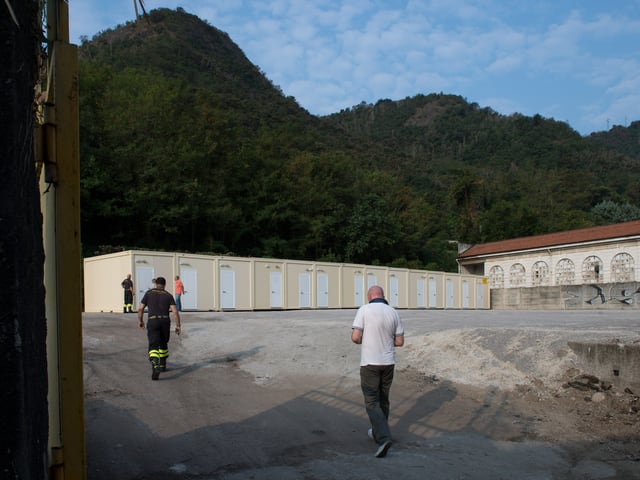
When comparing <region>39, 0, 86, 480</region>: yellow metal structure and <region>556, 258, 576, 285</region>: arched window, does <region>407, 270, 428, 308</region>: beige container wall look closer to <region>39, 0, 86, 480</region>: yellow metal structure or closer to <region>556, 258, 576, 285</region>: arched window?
<region>556, 258, 576, 285</region>: arched window

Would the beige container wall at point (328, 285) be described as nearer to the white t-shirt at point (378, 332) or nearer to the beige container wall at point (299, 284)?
the beige container wall at point (299, 284)

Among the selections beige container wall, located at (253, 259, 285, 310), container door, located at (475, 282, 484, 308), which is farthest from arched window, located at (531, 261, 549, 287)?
beige container wall, located at (253, 259, 285, 310)

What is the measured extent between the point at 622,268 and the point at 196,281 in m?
30.5

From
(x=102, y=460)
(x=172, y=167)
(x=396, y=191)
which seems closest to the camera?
(x=102, y=460)

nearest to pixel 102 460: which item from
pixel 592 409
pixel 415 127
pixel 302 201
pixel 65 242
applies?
pixel 65 242

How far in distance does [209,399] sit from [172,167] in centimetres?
3151

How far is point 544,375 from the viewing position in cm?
898

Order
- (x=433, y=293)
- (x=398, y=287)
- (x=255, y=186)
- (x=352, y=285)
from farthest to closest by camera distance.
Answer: (x=255, y=186), (x=433, y=293), (x=398, y=287), (x=352, y=285)

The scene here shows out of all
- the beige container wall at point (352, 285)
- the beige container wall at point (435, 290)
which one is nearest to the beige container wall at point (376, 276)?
the beige container wall at point (352, 285)

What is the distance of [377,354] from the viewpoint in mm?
6344

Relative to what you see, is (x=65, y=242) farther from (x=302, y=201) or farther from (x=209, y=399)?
(x=302, y=201)

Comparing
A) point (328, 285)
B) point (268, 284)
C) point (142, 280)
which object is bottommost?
point (328, 285)

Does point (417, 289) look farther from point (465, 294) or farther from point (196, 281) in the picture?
point (196, 281)

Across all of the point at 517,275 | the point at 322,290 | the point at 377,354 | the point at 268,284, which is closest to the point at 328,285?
the point at 322,290
